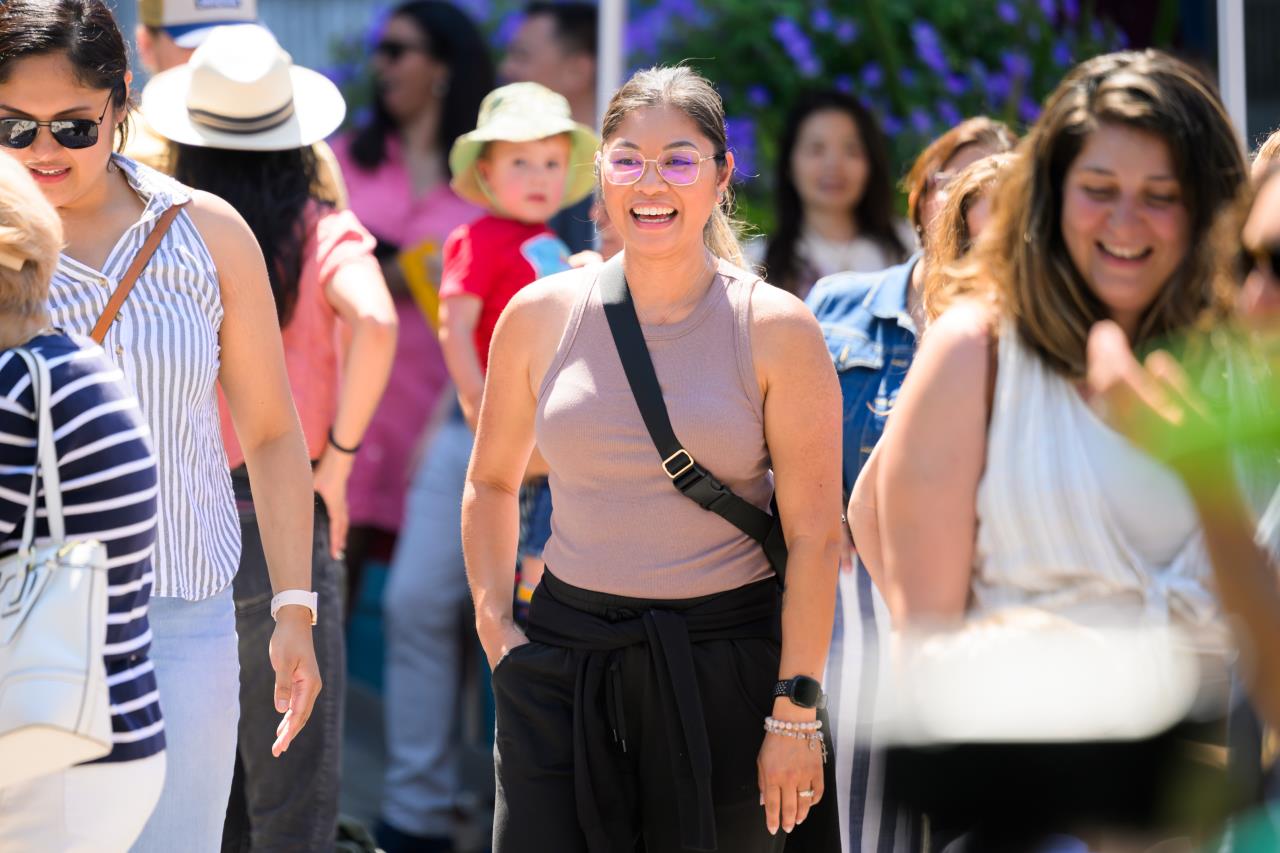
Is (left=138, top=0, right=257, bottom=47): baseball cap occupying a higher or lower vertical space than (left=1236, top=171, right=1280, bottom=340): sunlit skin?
higher

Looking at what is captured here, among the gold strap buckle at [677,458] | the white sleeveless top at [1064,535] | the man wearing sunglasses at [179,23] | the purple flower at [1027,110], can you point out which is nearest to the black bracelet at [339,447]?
the man wearing sunglasses at [179,23]

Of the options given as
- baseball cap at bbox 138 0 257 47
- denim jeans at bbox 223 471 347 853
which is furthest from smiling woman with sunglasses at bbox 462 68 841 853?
baseball cap at bbox 138 0 257 47

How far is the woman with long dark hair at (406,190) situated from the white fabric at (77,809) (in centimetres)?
356

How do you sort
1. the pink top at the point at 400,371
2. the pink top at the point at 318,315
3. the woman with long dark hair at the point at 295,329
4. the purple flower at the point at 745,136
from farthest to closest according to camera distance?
the purple flower at the point at 745,136
the pink top at the point at 400,371
the pink top at the point at 318,315
the woman with long dark hair at the point at 295,329

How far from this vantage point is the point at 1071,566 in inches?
99.7

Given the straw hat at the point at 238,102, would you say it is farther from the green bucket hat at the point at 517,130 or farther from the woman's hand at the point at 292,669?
the woman's hand at the point at 292,669

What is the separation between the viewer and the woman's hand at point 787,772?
11.0 ft

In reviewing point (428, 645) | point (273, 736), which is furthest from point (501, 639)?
point (428, 645)

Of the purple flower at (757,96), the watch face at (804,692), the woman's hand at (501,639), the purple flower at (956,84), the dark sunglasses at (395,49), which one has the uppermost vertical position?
the dark sunglasses at (395,49)

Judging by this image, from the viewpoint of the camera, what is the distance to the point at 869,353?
14.0ft

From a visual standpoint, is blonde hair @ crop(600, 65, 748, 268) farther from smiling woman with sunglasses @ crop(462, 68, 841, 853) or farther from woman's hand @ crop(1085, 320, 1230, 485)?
woman's hand @ crop(1085, 320, 1230, 485)

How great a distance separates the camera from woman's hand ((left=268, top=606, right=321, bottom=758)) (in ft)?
10.9

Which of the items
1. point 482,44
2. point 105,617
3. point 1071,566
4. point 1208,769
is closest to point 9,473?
point 105,617

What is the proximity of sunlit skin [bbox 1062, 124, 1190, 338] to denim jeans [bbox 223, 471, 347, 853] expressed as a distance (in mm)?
2113
